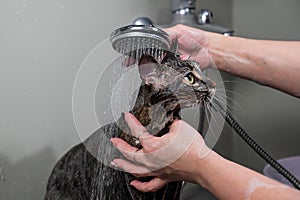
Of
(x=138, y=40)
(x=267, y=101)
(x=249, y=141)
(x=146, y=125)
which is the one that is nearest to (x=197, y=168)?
(x=146, y=125)

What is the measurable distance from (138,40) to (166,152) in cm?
19

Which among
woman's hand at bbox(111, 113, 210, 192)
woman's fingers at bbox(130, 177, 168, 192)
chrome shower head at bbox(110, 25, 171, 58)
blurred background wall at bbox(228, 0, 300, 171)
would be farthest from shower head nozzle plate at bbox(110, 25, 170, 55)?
blurred background wall at bbox(228, 0, 300, 171)

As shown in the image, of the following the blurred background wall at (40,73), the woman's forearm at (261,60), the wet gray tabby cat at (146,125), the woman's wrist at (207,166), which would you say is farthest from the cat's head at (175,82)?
the blurred background wall at (40,73)

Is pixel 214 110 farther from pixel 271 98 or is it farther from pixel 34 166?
pixel 271 98

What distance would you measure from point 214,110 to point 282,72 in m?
0.20

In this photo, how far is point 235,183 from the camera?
63 cm

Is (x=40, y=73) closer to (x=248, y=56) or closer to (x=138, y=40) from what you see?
(x=138, y=40)

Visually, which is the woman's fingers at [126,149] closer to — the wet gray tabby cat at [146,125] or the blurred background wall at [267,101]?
the wet gray tabby cat at [146,125]

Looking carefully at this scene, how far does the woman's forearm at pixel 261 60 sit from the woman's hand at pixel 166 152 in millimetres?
304

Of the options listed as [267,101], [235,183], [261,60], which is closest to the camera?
[235,183]

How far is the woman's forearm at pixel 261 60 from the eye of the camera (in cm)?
90

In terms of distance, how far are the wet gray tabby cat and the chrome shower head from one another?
21 millimetres

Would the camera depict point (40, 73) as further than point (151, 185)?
Yes

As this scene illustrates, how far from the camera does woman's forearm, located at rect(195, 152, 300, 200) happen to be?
24.3 inches
